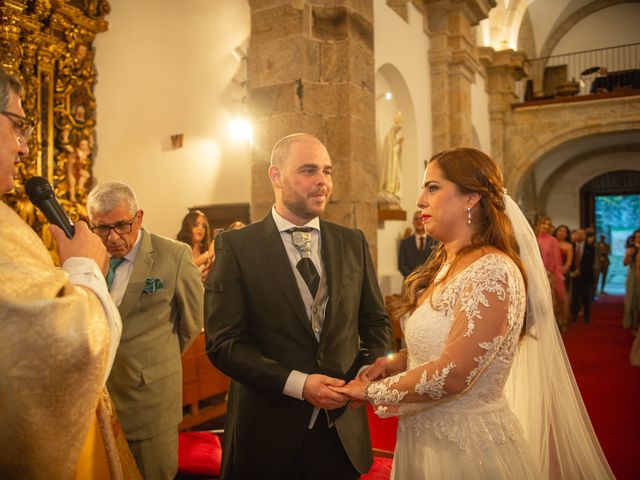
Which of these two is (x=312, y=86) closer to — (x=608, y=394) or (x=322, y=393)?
(x=322, y=393)

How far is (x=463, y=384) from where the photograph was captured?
1.67 metres

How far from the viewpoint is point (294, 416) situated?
1.95 m

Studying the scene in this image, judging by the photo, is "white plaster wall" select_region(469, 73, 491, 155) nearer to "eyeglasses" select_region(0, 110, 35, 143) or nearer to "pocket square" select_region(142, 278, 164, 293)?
"pocket square" select_region(142, 278, 164, 293)

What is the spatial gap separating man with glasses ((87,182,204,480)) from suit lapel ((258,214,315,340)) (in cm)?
61

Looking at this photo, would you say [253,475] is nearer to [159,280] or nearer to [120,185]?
[159,280]

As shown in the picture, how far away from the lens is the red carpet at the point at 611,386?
3.96m

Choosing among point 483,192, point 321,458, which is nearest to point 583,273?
point 483,192

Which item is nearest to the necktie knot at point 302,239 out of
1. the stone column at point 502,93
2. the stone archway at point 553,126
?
the stone column at point 502,93

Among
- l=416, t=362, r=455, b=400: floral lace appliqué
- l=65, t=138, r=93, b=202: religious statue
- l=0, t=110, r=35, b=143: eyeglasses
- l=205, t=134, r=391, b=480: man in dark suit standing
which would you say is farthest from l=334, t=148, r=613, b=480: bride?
l=65, t=138, r=93, b=202: religious statue

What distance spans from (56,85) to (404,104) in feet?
15.7

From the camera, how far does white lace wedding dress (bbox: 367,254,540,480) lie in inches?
65.6

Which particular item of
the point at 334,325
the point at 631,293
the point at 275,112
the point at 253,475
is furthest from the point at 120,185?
the point at 631,293

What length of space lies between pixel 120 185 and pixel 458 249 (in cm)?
145

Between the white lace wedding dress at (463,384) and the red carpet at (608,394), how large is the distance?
224cm
